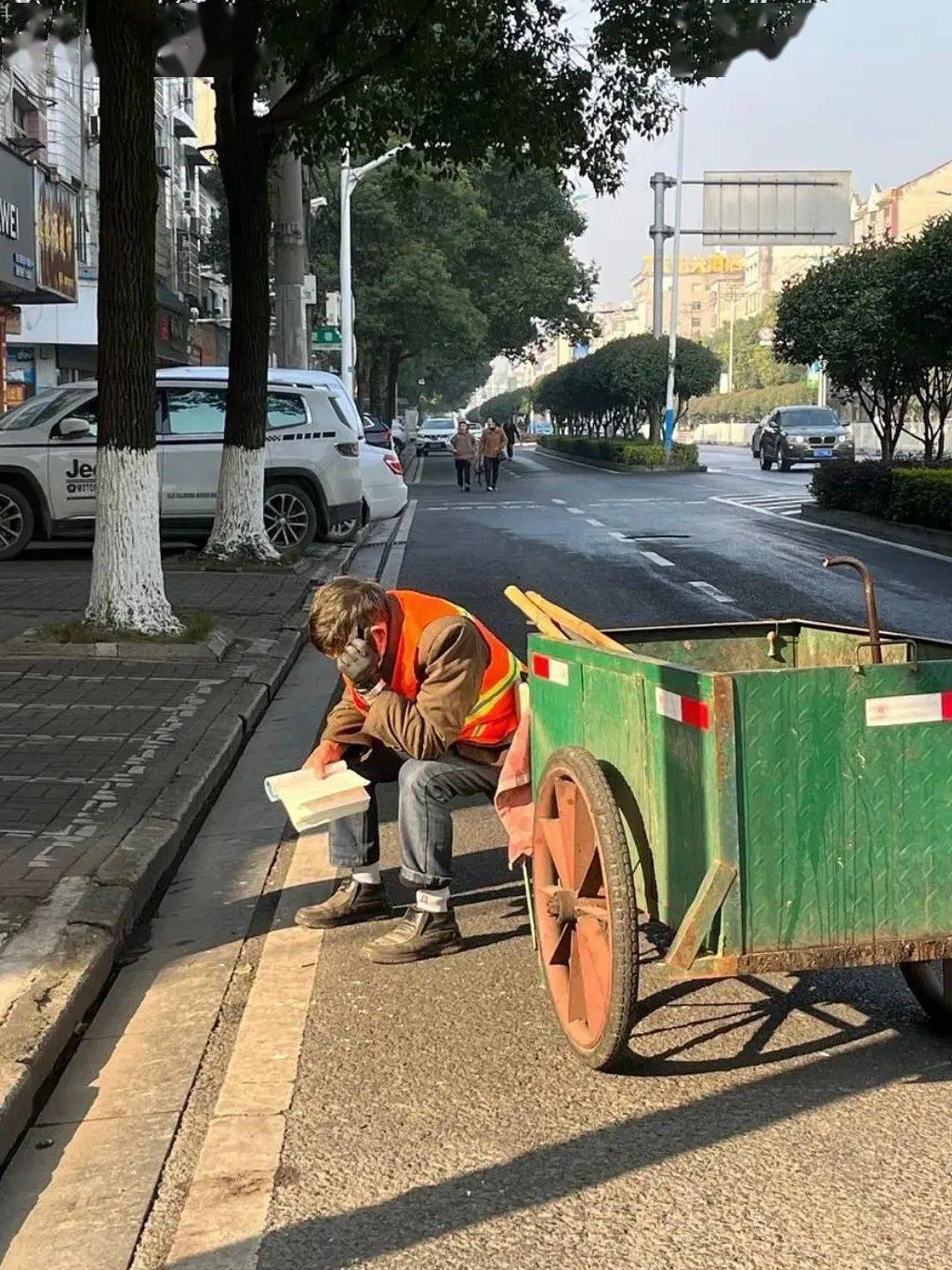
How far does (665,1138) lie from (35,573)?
40.2ft

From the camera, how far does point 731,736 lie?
3430 millimetres

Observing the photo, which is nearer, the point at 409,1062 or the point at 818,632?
the point at 409,1062

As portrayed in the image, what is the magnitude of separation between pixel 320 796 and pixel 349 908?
70 centimetres

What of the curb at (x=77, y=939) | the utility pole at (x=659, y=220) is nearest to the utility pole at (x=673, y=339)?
the utility pole at (x=659, y=220)

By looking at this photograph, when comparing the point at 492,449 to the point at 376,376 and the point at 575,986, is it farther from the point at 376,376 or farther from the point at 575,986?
the point at 575,986

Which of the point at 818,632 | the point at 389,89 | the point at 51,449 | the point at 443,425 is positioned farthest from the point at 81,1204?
the point at 443,425

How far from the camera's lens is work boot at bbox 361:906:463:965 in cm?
482

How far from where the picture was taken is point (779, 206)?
36938 millimetres

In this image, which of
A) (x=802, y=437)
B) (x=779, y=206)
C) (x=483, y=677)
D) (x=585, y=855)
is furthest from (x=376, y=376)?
(x=585, y=855)

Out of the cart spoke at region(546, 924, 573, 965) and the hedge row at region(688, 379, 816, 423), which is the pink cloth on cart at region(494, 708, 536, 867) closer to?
the cart spoke at region(546, 924, 573, 965)

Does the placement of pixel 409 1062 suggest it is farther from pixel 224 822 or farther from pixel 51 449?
pixel 51 449

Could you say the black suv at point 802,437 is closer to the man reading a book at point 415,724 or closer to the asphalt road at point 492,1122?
the man reading a book at point 415,724

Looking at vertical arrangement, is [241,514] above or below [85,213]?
below

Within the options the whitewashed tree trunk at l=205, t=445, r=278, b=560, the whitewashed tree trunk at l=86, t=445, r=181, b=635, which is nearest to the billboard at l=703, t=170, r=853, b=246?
the whitewashed tree trunk at l=205, t=445, r=278, b=560
